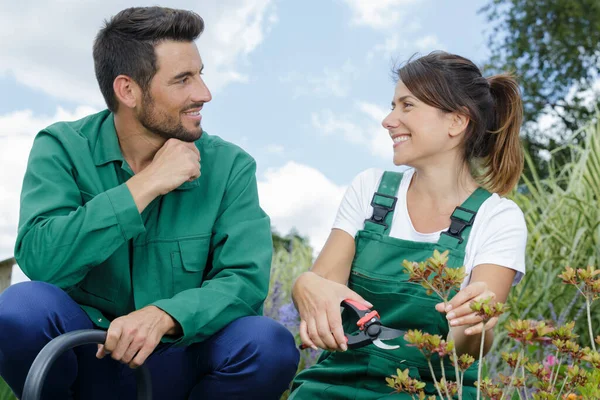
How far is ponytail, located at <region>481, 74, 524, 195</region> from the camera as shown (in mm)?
2549

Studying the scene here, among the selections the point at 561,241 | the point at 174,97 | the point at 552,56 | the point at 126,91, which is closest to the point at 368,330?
the point at 174,97

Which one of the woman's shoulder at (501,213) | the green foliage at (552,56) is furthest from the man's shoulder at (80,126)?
the green foliage at (552,56)

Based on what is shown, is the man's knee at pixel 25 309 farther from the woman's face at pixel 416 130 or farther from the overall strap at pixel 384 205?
the woman's face at pixel 416 130

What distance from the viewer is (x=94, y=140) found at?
103 inches

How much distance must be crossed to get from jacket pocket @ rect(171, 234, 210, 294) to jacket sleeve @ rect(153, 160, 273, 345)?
0.04m

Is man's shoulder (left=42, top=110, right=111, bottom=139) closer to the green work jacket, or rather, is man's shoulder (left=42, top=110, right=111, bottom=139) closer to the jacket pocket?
the green work jacket

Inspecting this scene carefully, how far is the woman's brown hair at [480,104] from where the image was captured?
2.43 meters

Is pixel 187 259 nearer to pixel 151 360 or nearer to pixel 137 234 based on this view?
pixel 137 234

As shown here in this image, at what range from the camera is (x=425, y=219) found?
242 centimetres

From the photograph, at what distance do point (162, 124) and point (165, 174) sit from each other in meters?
0.35

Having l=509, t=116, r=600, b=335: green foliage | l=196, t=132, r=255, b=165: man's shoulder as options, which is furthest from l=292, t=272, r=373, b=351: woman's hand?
l=509, t=116, r=600, b=335: green foliage

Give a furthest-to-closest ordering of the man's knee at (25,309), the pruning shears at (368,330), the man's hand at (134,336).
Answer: the man's knee at (25,309) < the man's hand at (134,336) < the pruning shears at (368,330)

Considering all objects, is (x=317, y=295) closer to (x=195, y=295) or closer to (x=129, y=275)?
(x=195, y=295)

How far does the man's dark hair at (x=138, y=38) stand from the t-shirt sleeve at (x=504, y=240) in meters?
1.22
